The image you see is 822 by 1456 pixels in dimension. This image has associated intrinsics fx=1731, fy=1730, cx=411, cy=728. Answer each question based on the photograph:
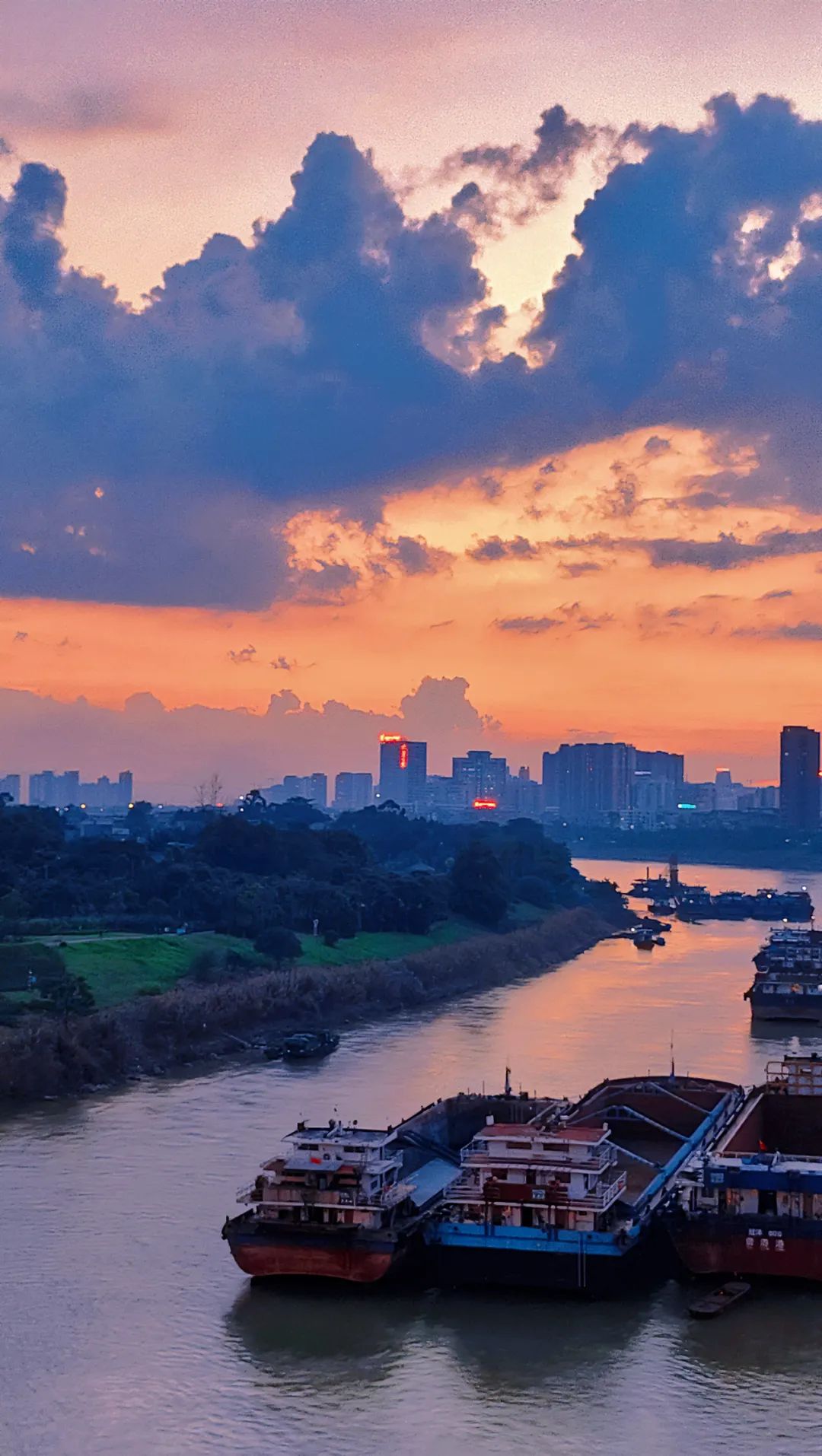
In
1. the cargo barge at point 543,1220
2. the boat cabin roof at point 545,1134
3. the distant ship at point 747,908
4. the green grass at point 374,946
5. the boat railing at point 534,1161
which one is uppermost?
the distant ship at point 747,908

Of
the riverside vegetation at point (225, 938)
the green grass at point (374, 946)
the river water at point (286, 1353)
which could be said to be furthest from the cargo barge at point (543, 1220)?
the green grass at point (374, 946)

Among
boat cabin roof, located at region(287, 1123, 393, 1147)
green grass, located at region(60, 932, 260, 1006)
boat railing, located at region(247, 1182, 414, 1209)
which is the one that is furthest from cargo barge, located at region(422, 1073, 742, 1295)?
green grass, located at region(60, 932, 260, 1006)

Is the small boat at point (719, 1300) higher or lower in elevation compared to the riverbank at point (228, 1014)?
lower

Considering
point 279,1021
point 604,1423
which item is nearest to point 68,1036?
point 279,1021

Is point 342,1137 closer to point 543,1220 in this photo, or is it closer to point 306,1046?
point 543,1220

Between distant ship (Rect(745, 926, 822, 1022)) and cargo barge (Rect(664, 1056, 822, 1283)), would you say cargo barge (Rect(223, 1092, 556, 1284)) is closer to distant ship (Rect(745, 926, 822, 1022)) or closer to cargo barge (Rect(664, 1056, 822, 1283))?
cargo barge (Rect(664, 1056, 822, 1283))

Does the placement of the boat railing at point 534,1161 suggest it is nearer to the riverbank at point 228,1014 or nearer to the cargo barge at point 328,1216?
the cargo barge at point 328,1216
